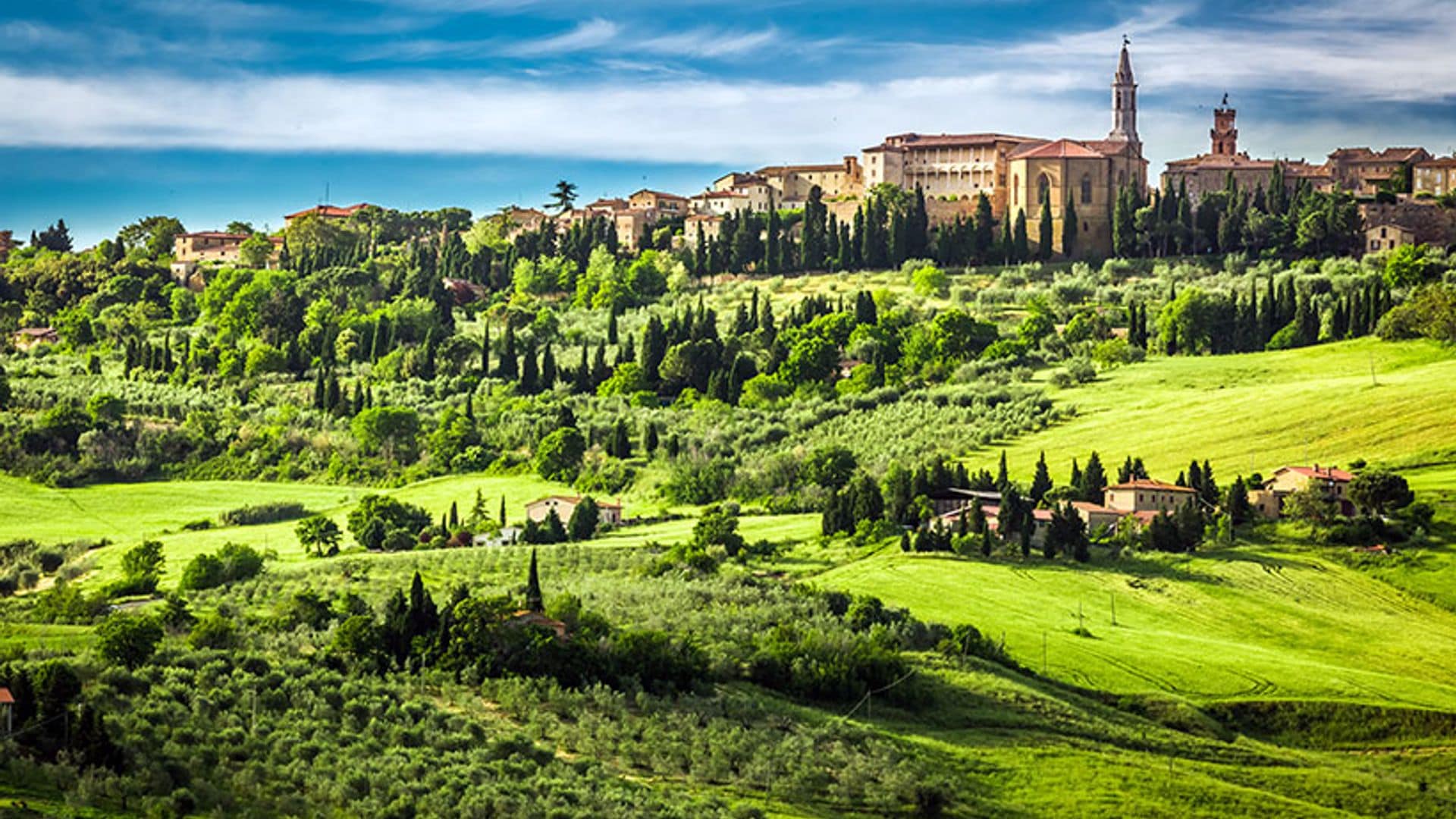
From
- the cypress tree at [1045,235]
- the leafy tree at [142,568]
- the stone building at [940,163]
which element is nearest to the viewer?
the leafy tree at [142,568]

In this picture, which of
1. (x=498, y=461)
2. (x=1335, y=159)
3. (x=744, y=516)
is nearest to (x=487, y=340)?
(x=498, y=461)

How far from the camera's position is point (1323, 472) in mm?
63875

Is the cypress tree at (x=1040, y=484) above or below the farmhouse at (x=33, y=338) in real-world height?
below

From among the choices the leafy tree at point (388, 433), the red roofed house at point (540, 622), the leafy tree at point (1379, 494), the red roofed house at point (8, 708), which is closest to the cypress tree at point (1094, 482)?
the leafy tree at point (1379, 494)

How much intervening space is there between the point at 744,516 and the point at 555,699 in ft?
95.0

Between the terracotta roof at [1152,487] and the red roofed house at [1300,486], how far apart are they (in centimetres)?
236

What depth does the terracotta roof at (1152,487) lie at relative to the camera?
64.6 m

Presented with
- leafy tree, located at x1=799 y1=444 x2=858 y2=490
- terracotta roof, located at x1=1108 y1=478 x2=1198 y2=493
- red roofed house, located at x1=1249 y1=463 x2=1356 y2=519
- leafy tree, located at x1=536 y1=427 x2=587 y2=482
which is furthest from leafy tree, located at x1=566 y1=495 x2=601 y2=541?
red roofed house, located at x1=1249 y1=463 x2=1356 y2=519

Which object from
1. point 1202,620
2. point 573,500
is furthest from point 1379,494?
point 573,500

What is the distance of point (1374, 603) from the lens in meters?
56.4

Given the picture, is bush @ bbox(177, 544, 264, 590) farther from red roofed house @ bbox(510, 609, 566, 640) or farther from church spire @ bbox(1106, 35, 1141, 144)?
church spire @ bbox(1106, 35, 1141, 144)

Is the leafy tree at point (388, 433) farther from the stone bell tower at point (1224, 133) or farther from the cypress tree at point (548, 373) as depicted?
the stone bell tower at point (1224, 133)

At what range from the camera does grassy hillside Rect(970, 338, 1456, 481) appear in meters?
69.1

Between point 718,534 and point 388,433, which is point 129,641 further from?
point 388,433
